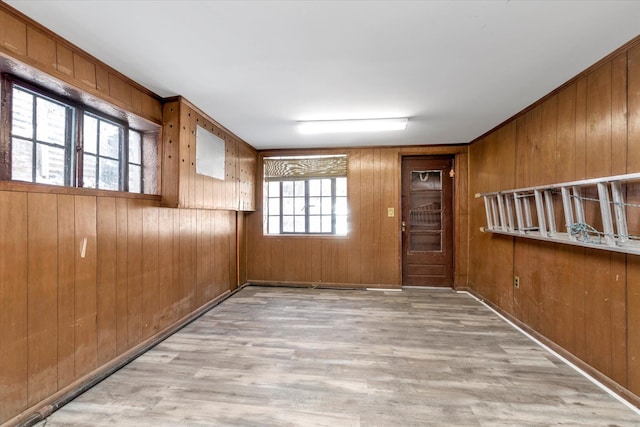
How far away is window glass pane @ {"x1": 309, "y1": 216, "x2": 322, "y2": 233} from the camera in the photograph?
179 inches

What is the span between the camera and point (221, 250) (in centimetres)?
383

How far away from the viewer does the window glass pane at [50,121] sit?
67.1 inches

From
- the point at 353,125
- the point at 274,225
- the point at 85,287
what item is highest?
the point at 353,125

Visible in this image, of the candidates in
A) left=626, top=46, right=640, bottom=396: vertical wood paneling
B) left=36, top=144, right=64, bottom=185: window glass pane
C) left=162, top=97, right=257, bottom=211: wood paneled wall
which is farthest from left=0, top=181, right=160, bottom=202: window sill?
left=626, top=46, right=640, bottom=396: vertical wood paneling

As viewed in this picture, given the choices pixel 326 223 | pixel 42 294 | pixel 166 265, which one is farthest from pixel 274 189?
pixel 42 294

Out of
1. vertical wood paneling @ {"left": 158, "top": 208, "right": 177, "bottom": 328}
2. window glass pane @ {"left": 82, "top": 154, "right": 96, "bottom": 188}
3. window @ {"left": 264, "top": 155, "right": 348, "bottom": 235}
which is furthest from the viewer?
window @ {"left": 264, "top": 155, "right": 348, "bottom": 235}

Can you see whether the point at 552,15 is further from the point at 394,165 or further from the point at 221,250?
the point at 221,250

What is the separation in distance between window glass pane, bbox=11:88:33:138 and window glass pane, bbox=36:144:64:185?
0.11 meters

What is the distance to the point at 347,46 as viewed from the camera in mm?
1720

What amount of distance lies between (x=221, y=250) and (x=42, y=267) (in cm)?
223

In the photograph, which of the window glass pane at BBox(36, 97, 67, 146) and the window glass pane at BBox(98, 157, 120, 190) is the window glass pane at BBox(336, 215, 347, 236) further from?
the window glass pane at BBox(36, 97, 67, 146)

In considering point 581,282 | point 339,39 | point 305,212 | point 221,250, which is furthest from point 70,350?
point 581,282

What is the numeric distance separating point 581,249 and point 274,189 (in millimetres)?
3944

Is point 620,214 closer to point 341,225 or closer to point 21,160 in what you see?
point 341,225
